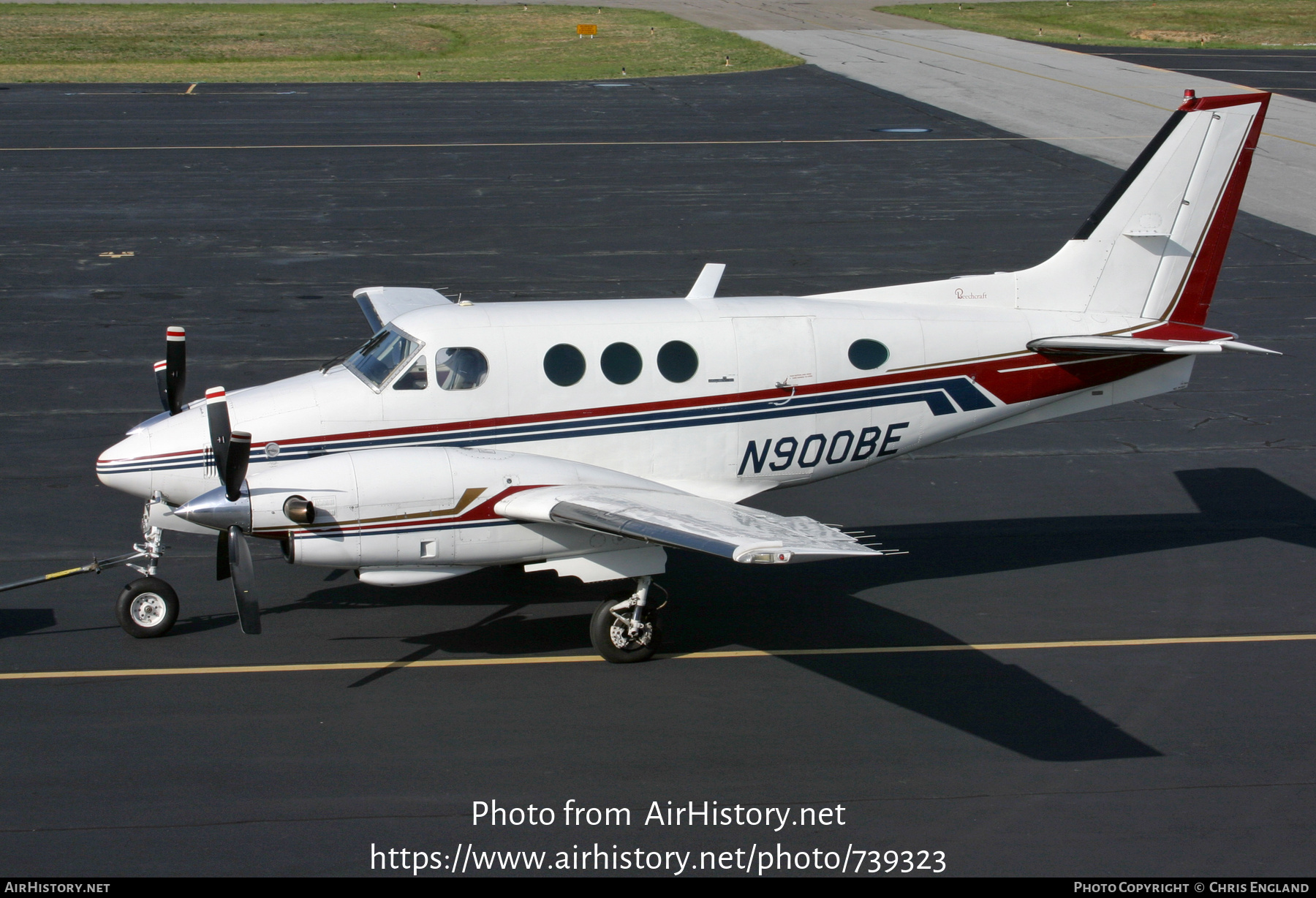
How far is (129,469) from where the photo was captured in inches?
468

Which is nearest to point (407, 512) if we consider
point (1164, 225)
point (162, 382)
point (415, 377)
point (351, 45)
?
point (415, 377)

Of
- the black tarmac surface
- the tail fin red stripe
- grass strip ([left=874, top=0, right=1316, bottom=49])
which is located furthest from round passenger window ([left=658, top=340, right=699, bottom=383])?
grass strip ([left=874, top=0, right=1316, bottom=49])

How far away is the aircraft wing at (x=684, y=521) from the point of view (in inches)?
400

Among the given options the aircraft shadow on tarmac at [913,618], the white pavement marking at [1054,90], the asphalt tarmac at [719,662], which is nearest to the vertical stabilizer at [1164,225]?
the aircraft shadow on tarmac at [913,618]

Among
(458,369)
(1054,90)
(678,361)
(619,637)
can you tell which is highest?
(1054,90)

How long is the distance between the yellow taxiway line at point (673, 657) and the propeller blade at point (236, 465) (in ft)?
6.63

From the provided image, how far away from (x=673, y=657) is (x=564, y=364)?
10.4 feet

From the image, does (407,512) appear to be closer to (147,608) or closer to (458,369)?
(458,369)

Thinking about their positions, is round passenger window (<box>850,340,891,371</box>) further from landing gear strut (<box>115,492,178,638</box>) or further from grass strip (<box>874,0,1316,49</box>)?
grass strip (<box>874,0,1316,49</box>)

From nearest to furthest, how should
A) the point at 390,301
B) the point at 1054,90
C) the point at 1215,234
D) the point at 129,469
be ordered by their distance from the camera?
1. the point at 129,469
2. the point at 1215,234
3. the point at 390,301
4. the point at 1054,90

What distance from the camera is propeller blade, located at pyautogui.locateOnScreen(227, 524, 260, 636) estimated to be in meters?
10.7

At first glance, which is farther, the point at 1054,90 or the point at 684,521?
the point at 1054,90

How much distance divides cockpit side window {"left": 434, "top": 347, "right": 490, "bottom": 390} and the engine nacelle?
90 cm
